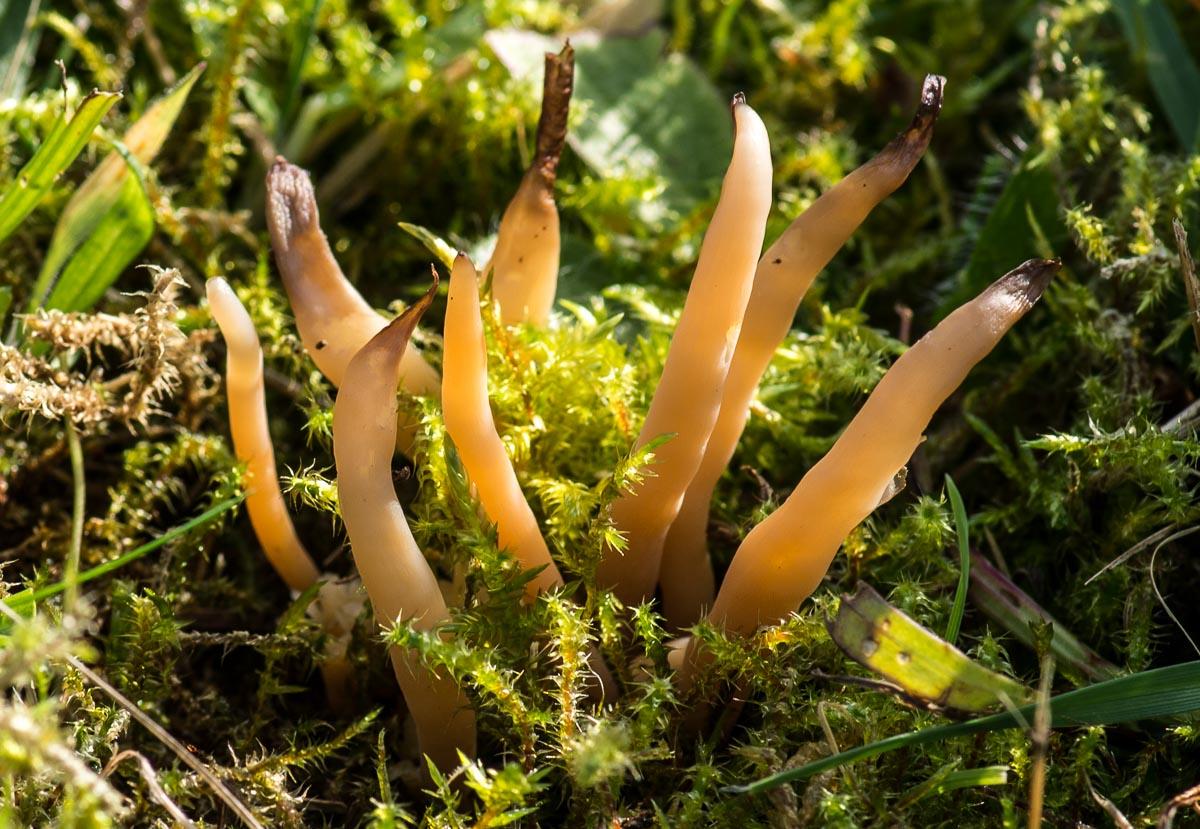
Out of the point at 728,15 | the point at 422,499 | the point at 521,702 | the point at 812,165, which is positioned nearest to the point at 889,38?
the point at 728,15

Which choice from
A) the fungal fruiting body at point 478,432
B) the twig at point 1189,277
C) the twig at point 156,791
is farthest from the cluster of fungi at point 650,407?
the twig at point 1189,277

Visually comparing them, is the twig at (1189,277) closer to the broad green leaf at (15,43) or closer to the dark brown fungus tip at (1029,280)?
the dark brown fungus tip at (1029,280)

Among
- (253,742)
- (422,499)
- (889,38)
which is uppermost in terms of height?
(889,38)

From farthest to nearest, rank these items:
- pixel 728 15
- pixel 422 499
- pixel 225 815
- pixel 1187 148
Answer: pixel 728 15 < pixel 1187 148 < pixel 422 499 < pixel 225 815

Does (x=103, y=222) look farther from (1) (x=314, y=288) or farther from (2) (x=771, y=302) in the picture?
(2) (x=771, y=302)

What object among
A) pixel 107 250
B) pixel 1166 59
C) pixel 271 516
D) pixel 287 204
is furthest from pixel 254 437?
pixel 1166 59

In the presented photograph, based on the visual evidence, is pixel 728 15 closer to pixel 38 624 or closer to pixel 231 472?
pixel 231 472

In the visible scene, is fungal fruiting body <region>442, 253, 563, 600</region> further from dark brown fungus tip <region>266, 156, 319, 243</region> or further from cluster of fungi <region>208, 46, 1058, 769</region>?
dark brown fungus tip <region>266, 156, 319, 243</region>
